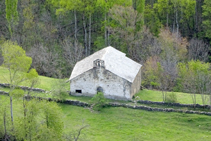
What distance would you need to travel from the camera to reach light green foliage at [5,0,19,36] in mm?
52781

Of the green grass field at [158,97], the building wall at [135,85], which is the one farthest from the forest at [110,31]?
the green grass field at [158,97]

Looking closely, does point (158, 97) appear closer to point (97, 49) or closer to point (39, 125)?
point (39, 125)

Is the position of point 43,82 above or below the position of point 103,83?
above

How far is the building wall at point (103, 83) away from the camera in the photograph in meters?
35.5

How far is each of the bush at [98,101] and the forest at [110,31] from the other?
42.9 ft

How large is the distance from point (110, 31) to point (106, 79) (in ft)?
72.7

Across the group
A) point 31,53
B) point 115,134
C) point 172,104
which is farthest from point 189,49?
point 115,134

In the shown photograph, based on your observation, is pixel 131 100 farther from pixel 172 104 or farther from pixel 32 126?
pixel 32 126

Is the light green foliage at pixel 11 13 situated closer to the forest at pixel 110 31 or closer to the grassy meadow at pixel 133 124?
the forest at pixel 110 31

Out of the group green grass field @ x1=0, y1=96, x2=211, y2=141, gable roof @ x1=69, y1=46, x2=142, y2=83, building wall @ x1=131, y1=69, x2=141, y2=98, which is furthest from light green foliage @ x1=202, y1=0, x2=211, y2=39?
green grass field @ x1=0, y1=96, x2=211, y2=141

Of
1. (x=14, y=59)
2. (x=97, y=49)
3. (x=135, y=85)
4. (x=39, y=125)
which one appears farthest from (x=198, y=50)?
(x=39, y=125)

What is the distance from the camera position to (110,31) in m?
56.5

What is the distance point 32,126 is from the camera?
26.2m

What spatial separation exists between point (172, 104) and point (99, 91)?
333 inches
